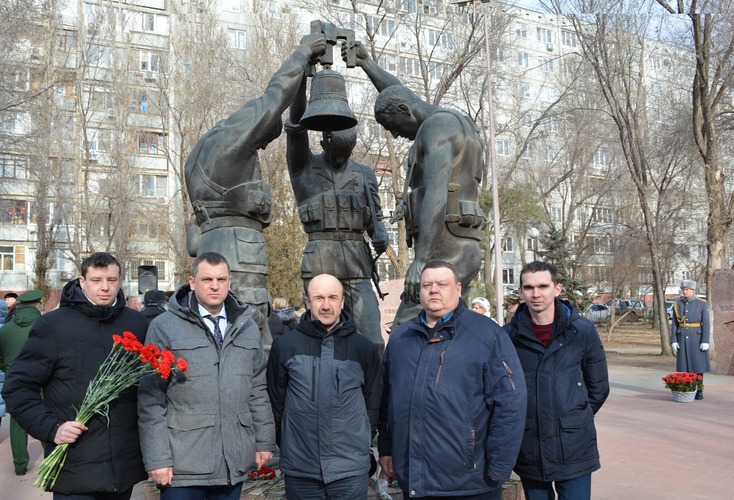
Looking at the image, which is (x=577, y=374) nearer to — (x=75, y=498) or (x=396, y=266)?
(x=75, y=498)

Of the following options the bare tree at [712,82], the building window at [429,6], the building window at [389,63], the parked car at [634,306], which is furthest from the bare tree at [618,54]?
the parked car at [634,306]

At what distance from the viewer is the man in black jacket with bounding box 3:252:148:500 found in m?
3.35

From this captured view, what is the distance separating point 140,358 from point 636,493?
490 centimetres

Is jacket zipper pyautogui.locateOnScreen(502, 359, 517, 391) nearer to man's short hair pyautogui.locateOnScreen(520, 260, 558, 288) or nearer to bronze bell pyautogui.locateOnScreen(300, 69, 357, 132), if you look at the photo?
man's short hair pyautogui.locateOnScreen(520, 260, 558, 288)

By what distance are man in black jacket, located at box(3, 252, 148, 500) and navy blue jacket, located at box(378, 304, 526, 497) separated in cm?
134

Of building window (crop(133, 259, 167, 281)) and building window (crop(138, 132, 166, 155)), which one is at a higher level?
building window (crop(138, 132, 166, 155))

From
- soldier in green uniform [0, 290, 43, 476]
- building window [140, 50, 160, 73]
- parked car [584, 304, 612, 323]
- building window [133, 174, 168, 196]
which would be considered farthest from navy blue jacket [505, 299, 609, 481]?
parked car [584, 304, 612, 323]

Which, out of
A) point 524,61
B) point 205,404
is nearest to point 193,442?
point 205,404

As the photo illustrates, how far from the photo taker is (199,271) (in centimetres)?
361

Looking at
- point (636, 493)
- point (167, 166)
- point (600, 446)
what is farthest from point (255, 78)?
point (636, 493)

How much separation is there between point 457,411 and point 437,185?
7.27ft

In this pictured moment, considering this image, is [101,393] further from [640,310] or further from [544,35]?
[544,35]

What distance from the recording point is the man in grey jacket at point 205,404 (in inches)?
134

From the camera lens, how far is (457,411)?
3.27 m
